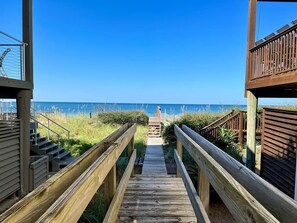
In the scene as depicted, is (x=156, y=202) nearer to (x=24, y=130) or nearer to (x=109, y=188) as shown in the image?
(x=109, y=188)

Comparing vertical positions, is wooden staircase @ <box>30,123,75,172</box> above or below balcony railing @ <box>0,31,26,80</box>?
below

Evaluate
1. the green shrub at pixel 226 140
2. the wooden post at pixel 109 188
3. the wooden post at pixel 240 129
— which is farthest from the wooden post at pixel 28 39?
the wooden post at pixel 240 129

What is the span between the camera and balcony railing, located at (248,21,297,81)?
5009 mm

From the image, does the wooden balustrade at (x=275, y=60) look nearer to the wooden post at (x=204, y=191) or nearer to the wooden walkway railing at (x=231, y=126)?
the wooden post at (x=204, y=191)

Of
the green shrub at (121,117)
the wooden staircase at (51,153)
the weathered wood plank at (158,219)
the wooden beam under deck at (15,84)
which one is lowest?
the wooden staircase at (51,153)

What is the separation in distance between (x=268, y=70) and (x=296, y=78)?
1.34 metres

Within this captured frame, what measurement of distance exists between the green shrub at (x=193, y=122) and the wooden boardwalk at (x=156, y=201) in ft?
26.9

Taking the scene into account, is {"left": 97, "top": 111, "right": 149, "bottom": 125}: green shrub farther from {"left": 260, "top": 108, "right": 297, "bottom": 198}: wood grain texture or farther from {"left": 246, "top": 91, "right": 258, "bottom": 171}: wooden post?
{"left": 260, "top": 108, "right": 297, "bottom": 198}: wood grain texture

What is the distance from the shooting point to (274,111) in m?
6.69

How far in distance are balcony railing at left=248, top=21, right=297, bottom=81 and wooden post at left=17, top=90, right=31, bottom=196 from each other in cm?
595

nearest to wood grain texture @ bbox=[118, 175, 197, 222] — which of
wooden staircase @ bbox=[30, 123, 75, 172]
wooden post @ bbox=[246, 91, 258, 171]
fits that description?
wooden post @ bbox=[246, 91, 258, 171]

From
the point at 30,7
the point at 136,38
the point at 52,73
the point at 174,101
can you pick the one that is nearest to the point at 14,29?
the point at 30,7

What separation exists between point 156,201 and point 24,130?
5006 mm

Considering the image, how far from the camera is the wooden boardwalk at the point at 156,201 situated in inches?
111
